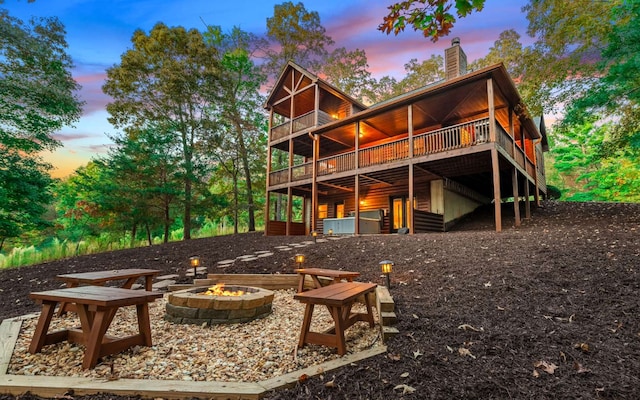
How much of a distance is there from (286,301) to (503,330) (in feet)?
10.6

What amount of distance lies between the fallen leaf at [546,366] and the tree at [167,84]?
53.1 feet

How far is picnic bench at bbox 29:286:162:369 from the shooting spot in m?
2.57

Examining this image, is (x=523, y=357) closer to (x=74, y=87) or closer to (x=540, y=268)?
(x=540, y=268)

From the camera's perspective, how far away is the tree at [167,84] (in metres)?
16.3

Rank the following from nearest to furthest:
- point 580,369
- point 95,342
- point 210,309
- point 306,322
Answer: point 580,369 → point 95,342 → point 306,322 → point 210,309

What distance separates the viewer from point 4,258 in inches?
401

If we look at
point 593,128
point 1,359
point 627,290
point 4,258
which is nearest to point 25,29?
point 4,258

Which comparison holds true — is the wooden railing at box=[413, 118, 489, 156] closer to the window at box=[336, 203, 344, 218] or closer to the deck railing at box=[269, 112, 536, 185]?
the deck railing at box=[269, 112, 536, 185]

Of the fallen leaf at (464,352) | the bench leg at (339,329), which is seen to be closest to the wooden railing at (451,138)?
the fallen leaf at (464,352)

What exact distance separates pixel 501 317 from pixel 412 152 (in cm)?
792

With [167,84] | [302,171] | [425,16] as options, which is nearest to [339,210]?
[302,171]

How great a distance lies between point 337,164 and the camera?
42.5 ft

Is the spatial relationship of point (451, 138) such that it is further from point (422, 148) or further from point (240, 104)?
point (240, 104)

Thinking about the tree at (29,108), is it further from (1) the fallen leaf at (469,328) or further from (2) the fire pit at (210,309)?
(1) the fallen leaf at (469,328)
